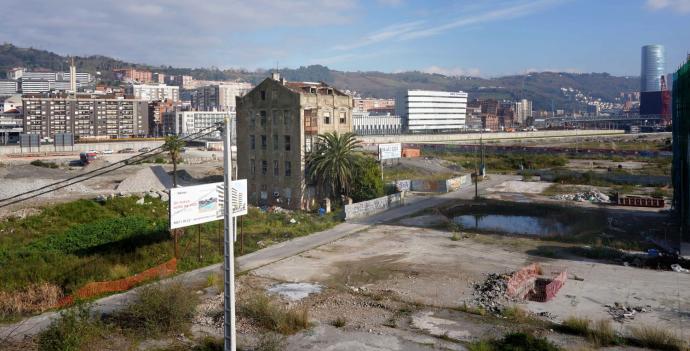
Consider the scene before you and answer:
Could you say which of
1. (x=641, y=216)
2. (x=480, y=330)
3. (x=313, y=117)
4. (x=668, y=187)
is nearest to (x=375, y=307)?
(x=480, y=330)

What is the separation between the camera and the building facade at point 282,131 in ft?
157

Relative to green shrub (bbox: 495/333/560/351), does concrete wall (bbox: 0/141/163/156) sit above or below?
above

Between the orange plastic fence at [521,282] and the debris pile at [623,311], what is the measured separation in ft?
11.0

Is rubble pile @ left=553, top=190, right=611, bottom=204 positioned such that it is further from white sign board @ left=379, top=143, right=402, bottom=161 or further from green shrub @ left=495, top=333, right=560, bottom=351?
green shrub @ left=495, top=333, right=560, bottom=351

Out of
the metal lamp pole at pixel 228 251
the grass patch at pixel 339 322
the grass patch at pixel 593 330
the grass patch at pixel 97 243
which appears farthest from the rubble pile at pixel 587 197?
the metal lamp pole at pixel 228 251

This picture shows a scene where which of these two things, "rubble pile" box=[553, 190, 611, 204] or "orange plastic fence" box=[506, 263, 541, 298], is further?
"rubble pile" box=[553, 190, 611, 204]

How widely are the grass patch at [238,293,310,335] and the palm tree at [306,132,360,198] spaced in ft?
87.6

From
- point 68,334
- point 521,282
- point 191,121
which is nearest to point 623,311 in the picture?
point 521,282

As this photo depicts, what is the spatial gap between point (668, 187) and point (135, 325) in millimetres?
60551

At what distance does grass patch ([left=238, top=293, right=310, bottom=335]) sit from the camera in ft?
65.1

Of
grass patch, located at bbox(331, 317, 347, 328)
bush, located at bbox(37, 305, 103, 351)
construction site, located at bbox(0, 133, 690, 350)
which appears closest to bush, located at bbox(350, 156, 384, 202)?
construction site, located at bbox(0, 133, 690, 350)

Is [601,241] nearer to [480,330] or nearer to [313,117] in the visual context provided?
[480,330]

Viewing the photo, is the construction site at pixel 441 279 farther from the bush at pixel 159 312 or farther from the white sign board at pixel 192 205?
the white sign board at pixel 192 205

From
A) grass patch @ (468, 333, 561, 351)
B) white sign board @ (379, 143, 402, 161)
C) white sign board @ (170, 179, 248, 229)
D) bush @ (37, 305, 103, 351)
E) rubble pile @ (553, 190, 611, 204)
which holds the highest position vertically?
white sign board @ (379, 143, 402, 161)
